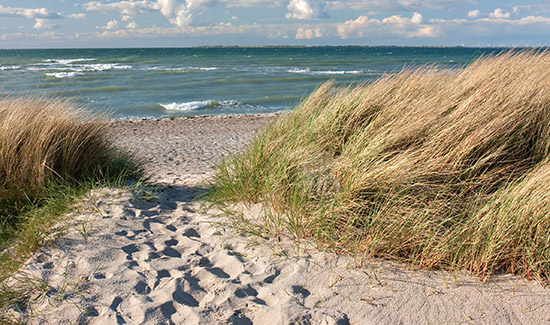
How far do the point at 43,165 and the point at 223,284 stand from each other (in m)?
2.28

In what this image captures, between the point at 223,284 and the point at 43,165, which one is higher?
the point at 43,165

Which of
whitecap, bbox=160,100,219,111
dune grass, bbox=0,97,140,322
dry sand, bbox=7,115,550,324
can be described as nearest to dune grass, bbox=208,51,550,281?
dry sand, bbox=7,115,550,324

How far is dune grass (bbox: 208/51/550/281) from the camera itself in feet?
9.53

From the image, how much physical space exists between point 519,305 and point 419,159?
131 centimetres

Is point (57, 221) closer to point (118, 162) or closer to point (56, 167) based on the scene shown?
point (56, 167)

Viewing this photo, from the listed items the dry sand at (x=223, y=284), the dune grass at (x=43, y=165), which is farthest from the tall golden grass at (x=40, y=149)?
the dry sand at (x=223, y=284)

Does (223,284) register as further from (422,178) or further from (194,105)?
(194,105)

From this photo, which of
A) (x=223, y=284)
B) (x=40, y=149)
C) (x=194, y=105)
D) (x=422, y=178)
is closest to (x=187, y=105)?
(x=194, y=105)

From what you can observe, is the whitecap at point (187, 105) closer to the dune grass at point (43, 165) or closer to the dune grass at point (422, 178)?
the dune grass at point (43, 165)

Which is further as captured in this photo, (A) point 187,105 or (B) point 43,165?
(A) point 187,105

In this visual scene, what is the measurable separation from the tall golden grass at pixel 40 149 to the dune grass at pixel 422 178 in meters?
1.40

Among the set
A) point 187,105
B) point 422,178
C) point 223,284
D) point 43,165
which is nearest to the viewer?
point 223,284

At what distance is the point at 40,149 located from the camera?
4.11 metres

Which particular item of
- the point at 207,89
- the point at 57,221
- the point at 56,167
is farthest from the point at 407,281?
the point at 207,89
